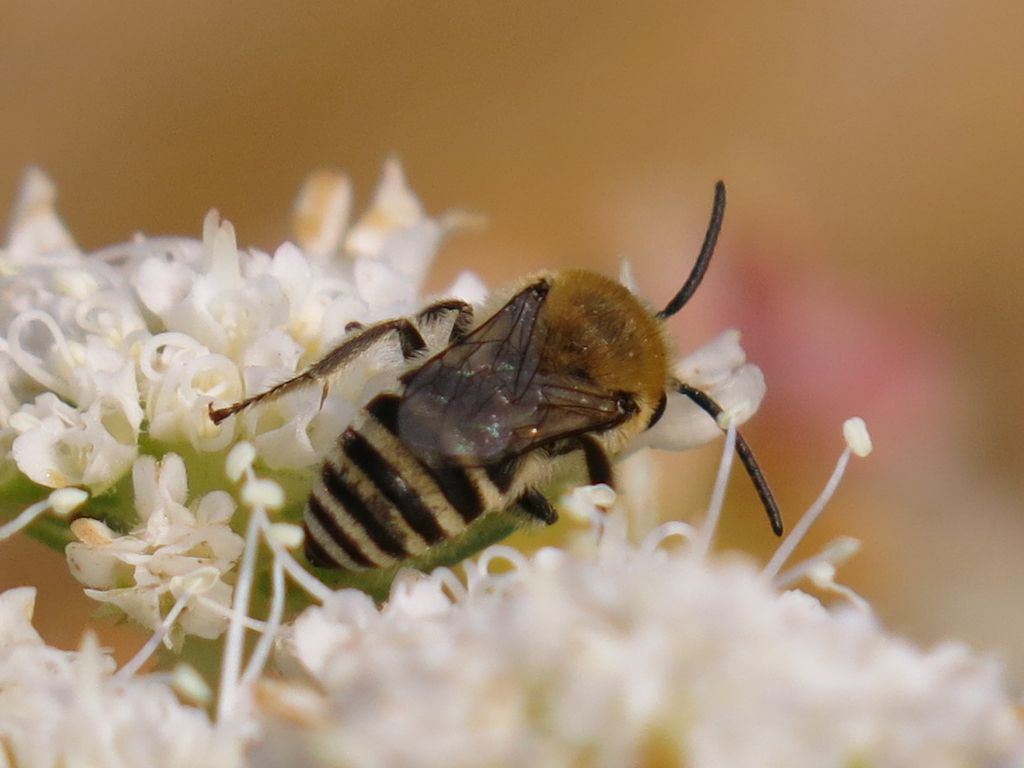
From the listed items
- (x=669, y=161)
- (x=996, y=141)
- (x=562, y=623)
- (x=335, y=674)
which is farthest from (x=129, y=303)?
(x=996, y=141)

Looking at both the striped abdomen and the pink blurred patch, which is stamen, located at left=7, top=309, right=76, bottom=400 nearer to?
the striped abdomen

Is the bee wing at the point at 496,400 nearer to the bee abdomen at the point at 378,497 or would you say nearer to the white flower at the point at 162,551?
the bee abdomen at the point at 378,497

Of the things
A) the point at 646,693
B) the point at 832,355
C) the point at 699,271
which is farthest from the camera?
the point at 832,355

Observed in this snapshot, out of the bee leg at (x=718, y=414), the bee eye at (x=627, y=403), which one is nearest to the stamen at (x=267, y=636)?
the bee eye at (x=627, y=403)

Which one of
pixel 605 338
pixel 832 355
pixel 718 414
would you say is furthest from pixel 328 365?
pixel 832 355

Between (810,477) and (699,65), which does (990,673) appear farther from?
(699,65)

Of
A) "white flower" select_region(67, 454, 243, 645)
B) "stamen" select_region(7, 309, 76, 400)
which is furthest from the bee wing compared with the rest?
"stamen" select_region(7, 309, 76, 400)

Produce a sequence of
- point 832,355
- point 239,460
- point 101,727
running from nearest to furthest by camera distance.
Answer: point 101,727 → point 239,460 → point 832,355

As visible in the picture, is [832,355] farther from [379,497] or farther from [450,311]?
[379,497]
